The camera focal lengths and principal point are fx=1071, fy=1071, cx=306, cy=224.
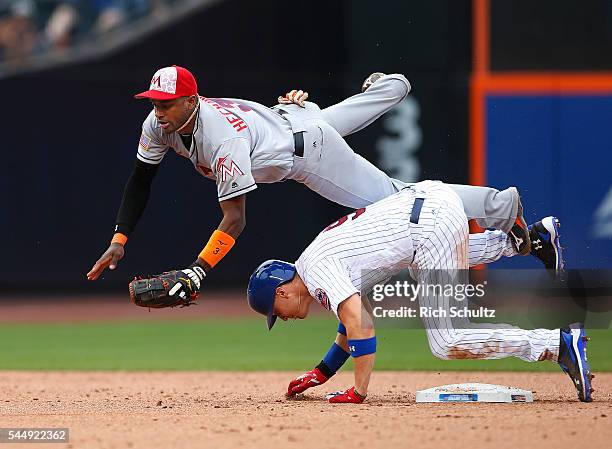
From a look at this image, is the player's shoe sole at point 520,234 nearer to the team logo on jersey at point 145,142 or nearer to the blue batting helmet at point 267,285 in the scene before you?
the blue batting helmet at point 267,285

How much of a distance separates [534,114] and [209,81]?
4.05 meters

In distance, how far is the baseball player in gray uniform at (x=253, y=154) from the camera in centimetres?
571

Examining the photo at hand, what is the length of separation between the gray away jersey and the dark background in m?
6.47

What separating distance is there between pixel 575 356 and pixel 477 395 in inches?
22.6

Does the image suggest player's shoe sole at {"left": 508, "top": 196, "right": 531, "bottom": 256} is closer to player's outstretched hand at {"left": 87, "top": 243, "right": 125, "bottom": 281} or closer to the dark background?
player's outstretched hand at {"left": 87, "top": 243, "right": 125, "bottom": 281}

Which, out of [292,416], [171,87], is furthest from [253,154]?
[292,416]

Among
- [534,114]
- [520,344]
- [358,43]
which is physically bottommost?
[520,344]

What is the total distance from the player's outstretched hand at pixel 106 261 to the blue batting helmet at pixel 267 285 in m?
0.89

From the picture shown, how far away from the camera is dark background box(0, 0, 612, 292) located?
12.8 metres

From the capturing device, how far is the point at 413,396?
623cm

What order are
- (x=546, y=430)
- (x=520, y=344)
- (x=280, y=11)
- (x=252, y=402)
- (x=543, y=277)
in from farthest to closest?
(x=280, y=11) → (x=543, y=277) → (x=252, y=402) → (x=520, y=344) → (x=546, y=430)

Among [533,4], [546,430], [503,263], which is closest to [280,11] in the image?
[533,4]

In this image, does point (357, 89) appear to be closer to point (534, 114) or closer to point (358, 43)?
point (358, 43)

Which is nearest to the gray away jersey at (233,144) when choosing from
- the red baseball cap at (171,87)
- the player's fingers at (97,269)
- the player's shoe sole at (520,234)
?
the red baseball cap at (171,87)
